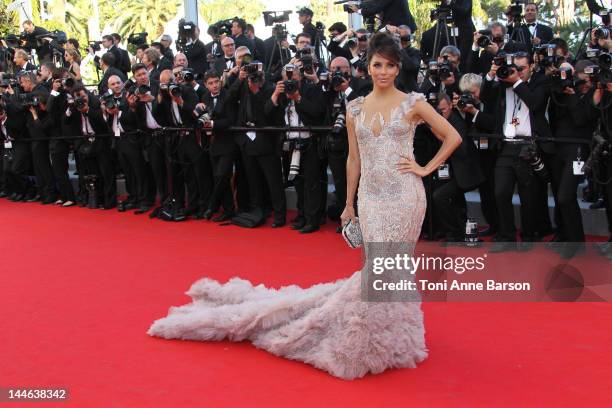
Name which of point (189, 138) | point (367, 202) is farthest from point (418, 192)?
point (189, 138)

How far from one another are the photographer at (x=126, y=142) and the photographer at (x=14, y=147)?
6.28 ft

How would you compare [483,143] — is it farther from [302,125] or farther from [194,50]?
[194,50]

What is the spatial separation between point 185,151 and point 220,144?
60 cm

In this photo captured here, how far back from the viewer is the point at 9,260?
7.22 m

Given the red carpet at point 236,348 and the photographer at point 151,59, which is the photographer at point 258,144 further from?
the photographer at point 151,59

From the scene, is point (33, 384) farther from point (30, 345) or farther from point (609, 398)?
point (609, 398)

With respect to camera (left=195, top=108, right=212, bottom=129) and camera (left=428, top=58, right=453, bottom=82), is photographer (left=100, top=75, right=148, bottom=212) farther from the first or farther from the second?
camera (left=428, top=58, right=453, bottom=82)

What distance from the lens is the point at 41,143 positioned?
11.0 metres

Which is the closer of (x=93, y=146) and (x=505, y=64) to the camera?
(x=505, y=64)

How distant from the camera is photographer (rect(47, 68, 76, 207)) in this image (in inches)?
412

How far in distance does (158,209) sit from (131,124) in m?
1.09

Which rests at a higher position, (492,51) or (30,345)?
(492,51)

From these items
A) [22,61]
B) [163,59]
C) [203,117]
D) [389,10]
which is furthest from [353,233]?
[22,61]

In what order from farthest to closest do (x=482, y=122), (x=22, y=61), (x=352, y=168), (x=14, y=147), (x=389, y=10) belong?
(x=22, y=61)
(x=14, y=147)
(x=389, y=10)
(x=482, y=122)
(x=352, y=168)
